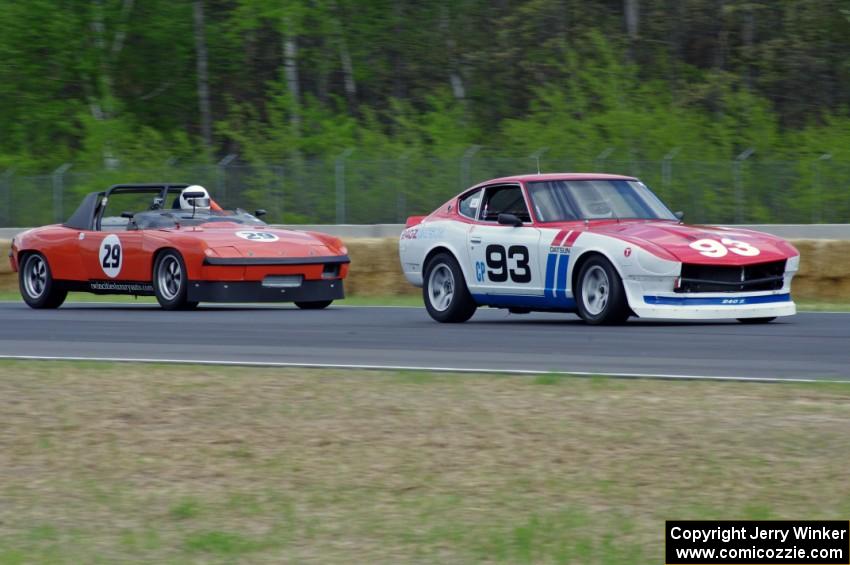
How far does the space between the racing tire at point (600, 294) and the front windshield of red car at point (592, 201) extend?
84 cm

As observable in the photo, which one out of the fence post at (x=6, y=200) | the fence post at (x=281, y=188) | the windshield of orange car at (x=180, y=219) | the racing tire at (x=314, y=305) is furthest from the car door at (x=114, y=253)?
the fence post at (x=6, y=200)

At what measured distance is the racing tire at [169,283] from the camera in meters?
15.9

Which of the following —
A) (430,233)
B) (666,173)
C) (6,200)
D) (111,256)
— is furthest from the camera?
(6,200)

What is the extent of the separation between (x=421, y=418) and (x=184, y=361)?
10.7ft

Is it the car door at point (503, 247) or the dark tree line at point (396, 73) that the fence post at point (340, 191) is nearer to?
the dark tree line at point (396, 73)

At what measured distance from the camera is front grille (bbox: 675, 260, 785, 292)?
487 inches

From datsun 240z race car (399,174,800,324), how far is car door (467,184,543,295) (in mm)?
12

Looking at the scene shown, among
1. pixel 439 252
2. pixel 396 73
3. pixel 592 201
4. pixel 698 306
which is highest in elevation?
→ pixel 396 73

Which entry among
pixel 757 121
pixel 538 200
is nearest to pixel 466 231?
pixel 538 200

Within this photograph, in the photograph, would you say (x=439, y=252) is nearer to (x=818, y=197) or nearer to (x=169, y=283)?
(x=169, y=283)

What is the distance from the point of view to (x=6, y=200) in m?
26.3

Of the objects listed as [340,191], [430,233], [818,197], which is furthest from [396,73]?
[430,233]

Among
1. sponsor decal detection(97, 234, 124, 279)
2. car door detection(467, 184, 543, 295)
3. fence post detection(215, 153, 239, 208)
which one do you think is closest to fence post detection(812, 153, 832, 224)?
fence post detection(215, 153, 239, 208)

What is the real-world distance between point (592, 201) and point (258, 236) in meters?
3.89
